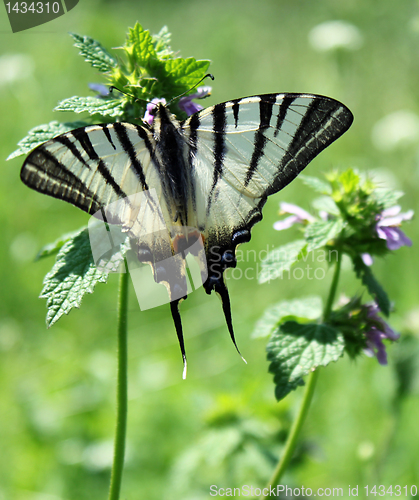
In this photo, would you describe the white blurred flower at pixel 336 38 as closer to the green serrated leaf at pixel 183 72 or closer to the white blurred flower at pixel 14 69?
the white blurred flower at pixel 14 69

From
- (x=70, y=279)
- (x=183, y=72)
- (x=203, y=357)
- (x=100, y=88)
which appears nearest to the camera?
(x=70, y=279)

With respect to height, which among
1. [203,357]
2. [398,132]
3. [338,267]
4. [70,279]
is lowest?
[203,357]

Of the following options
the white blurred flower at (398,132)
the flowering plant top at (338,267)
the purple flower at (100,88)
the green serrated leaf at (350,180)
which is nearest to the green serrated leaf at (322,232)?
the flowering plant top at (338,267)

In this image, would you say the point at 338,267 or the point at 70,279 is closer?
the point at 70,279

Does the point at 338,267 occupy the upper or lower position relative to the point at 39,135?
lower

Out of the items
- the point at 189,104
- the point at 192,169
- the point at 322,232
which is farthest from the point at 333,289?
the point at 189,104

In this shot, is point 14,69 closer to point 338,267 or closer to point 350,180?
point 350,180
